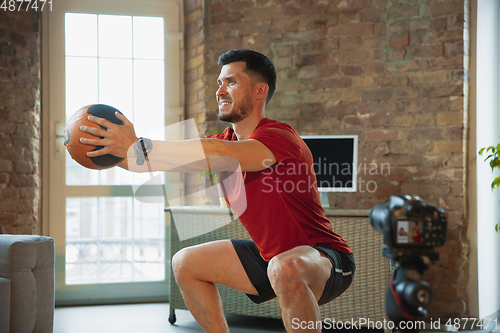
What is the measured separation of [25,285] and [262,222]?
4.37 ft

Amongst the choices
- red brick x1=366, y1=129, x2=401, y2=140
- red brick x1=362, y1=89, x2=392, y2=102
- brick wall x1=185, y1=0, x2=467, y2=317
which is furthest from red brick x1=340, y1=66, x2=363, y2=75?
red brick x1=366, y1=129, x2=401, y2=140

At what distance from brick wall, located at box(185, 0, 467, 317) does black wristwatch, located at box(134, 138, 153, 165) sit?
1957 millimetres

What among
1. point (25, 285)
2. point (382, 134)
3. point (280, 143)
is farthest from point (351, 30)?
point (25, 285)

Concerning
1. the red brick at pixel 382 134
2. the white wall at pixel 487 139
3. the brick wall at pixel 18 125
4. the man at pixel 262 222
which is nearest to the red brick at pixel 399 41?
the white wall at pixel 487 139

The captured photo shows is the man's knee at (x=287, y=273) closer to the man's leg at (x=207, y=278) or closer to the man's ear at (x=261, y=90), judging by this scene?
the man's leg at (x=207, y=278)

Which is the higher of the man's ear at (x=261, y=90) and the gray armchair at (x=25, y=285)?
the man's ear at (x=261, y=90)

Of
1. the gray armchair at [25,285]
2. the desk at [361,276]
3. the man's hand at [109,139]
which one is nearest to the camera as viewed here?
A: the man's hand at [109,139]

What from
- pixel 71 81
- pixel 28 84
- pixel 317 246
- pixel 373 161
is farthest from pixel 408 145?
pixel 28 84

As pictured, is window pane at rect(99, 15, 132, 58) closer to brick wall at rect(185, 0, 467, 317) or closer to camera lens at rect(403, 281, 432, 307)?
brick wall at rect(185, 0, 467, 317)

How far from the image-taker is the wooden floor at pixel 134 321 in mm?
2709

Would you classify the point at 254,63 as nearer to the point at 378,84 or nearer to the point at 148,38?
the point at 378,84

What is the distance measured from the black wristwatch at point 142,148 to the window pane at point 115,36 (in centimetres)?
241

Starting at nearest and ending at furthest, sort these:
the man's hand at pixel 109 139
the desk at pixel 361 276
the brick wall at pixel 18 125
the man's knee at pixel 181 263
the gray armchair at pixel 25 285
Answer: the man's hand at pixel 109 139 < the man's knee at pixel 181 263 < the gray armchair at pixel 25 285 < the desk at pixel 361 276 < the brick wall at pixel 18 125

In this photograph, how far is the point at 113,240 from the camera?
3.48m
